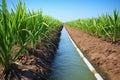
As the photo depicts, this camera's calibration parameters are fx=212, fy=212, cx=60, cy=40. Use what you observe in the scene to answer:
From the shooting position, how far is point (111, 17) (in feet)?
26.1

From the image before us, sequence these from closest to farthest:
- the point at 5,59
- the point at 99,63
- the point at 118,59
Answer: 1. the point at 5,59
2. the point at 118,59
3. the point at 99,63

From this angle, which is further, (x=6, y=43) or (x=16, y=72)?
(x=16, y=72)

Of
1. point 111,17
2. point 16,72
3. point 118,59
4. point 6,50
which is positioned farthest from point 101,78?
point 111,17

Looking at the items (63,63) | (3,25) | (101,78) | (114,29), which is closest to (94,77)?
(101,78)

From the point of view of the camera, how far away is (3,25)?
3.04 metres

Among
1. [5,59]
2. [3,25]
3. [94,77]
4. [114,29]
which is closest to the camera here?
[3,25]

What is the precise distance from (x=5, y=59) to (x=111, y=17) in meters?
5.56

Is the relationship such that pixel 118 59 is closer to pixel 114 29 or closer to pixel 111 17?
pixel 114 29

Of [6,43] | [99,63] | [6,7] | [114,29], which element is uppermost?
[6,7]

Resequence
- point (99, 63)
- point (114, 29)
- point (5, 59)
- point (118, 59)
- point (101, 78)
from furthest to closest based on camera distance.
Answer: point (114, 29) → point (99, 63) → point (118, 59) → point (101, 78) → point (5, 59)

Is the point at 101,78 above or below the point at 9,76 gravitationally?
below

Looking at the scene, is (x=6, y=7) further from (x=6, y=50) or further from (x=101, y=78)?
(x=101, y=78)

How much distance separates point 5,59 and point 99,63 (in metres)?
3.01

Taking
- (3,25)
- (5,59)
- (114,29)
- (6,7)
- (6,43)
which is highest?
(6,7)
